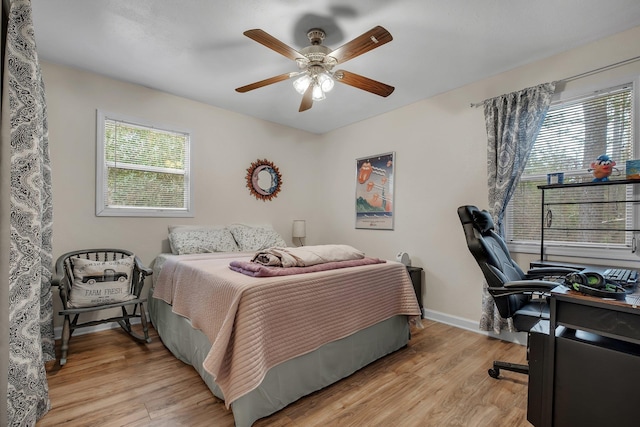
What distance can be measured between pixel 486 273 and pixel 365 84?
1.63 meters

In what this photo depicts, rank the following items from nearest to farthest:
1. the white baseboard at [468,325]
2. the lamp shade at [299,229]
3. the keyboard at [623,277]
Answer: the keyboard at [623,277] → the white baseboard at [468,325] → the lamp shade at [299,229]

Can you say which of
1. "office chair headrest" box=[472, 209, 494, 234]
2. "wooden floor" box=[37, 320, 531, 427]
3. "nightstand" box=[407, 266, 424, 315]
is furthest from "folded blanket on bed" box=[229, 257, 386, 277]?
"nightstand" box=[407, 266, 424, 315]

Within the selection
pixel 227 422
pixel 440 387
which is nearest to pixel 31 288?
pixel 227 422

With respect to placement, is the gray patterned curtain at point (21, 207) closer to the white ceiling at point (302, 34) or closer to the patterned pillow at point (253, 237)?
the white ceiling at point (302, 34)

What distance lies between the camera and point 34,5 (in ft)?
6.35

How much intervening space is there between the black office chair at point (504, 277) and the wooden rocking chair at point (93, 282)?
2606mm

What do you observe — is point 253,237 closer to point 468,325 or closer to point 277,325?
point 277,325

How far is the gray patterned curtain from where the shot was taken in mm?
1186

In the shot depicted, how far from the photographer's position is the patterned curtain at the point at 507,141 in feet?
8.29

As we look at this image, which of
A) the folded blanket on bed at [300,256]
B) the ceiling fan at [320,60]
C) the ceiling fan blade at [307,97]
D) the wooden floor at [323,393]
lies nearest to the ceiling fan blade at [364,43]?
the ceiling fan at [320,60]

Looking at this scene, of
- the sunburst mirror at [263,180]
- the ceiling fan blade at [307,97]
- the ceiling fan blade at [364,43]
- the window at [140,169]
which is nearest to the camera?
the ceiling fan blade at [364,43]

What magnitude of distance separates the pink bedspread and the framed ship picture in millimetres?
1393

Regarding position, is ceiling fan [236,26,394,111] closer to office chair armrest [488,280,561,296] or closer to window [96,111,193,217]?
window [96,111,193,217]

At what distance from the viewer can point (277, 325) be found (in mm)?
1653
